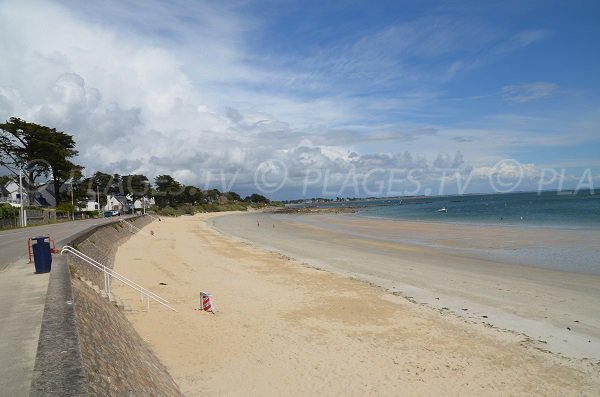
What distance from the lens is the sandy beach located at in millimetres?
7754

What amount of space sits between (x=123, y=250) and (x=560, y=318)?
23.7 m

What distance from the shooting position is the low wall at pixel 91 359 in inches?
163

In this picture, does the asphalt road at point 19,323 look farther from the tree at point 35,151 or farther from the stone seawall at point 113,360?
the tree at point 35,151

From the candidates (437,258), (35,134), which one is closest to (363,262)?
(437,258)

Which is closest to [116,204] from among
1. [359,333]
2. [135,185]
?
[135,185]

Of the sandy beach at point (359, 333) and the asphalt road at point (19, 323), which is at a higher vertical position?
the asphalt road at point (19, 323)

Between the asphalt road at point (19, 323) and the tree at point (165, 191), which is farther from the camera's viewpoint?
the tree at point (165, 191)

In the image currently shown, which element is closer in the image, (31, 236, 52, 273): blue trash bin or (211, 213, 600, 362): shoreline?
(211, 213, 600, 362): shoreline

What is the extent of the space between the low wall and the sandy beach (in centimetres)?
108

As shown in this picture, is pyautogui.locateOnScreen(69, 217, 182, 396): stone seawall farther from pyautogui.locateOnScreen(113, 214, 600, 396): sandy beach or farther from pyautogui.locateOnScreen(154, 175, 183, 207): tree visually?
pyautogui.locateOnScreen(154, 175, 183, 207): tree

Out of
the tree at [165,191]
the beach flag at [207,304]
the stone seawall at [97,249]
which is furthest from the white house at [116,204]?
the beach flag at [207,304]

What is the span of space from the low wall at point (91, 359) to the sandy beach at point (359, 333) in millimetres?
1084

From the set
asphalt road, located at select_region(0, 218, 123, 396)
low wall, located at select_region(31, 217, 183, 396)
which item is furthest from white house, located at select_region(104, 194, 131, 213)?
low wall, located at select_region(31, 217, 183, 396)

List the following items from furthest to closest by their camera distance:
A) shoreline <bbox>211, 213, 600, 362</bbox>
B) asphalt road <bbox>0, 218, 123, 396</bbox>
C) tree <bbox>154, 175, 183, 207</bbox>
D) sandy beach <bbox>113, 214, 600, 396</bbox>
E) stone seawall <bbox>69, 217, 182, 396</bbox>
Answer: tree <bbox>154, 175, 183, 207</bbox>, shoreline <bbox>211, 213, 600, 362</bbox>, sandy beach <bbox>113, 214, 600, 396</bbox>, asphalt road <bbox>0, 218, 123, 396</bbox>, stone seawall <bbox>69, 217, 182, 396</bbox>
